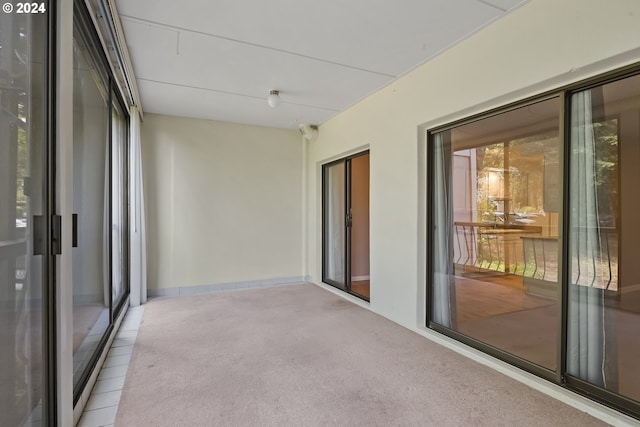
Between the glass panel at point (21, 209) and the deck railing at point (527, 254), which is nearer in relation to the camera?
the glass panel at point (21, 209)

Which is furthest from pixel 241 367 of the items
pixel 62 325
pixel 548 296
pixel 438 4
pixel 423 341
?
pixel 438 4

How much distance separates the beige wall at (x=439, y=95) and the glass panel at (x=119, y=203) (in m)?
2.76

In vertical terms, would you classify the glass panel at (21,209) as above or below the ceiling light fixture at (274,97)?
below

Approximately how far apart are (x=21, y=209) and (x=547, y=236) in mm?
2957

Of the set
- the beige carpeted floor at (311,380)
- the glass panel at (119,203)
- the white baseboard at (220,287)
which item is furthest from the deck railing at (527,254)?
the glass panel at (119,203)

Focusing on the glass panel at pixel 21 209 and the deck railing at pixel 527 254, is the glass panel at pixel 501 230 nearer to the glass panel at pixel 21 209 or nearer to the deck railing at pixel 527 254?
the deck railing at pixel 527 254

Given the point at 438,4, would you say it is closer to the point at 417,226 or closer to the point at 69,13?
the point at 417,226

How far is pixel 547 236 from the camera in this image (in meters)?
2.22

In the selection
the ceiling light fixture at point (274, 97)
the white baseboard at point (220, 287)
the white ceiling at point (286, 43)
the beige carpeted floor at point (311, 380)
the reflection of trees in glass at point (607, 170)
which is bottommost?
the beige carpeted floor at point (311, 380)

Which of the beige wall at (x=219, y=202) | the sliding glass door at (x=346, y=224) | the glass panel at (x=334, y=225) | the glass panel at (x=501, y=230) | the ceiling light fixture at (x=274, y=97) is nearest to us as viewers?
the glass panel at (x=501, y=230)

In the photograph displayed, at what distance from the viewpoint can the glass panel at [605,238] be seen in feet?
5.93

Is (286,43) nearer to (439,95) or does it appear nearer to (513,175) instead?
(439,95)

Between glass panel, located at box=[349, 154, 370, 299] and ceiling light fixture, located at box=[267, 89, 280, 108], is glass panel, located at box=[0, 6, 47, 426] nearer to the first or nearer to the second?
ceiling light fixture, located at box=[267, 89, 280, 108]

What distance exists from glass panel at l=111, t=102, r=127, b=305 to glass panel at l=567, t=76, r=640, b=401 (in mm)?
4001
